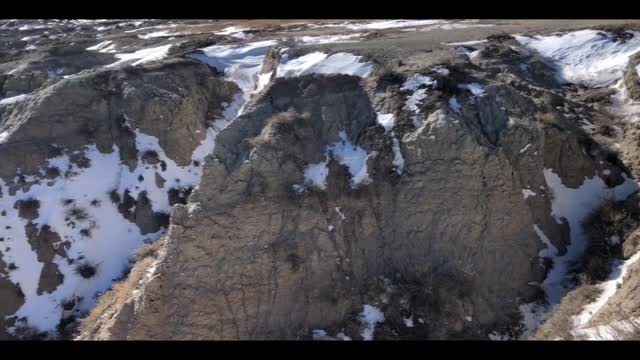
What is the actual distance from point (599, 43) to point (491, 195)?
11370mm

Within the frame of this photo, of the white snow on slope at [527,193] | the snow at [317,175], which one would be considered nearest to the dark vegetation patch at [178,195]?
the snow at [317,175]

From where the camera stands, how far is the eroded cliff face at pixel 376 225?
15.6 meters

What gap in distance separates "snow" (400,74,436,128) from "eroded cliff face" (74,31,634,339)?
64 millimetres

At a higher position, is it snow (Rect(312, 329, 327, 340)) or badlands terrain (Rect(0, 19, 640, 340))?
badlands terrain (Rect(0, 19, 640, 340))

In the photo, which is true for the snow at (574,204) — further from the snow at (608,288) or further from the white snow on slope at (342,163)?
the white snow on slope at (342,163)

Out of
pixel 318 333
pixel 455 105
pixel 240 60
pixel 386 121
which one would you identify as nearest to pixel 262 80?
pixel 240 60

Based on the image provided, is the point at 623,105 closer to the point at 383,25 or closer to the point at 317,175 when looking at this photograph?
the point at 317,175

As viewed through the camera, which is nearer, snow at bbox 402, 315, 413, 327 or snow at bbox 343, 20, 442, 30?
snow at bbox 402, 315, 413, 327

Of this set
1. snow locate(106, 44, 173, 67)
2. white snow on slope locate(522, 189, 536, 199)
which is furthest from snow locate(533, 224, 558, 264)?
snow locate(106, 44, 173, 67)

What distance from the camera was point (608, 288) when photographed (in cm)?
1349

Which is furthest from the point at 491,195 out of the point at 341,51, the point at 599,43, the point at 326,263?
the point at 599,43

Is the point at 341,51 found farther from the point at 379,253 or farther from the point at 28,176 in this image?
the point at 28,176

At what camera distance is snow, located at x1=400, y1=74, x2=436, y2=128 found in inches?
696

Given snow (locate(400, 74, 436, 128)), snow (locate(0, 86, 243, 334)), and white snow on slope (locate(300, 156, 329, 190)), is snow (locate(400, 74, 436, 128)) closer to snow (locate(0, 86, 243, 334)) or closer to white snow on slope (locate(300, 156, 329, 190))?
white snow on slope (locate(300, 156, 329, 190))
